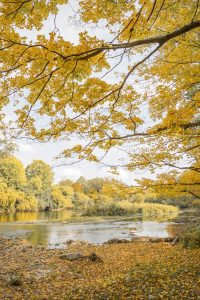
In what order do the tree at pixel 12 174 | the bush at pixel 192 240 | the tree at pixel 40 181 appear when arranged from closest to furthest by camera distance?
the bush at pixel 192 240, the tree at pixel 12 174, the tree at pixel 40 181

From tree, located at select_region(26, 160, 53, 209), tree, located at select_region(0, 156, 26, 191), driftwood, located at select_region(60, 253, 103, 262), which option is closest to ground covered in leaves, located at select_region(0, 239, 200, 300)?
driftwood, located at select_region(60, 253, 103, 262)

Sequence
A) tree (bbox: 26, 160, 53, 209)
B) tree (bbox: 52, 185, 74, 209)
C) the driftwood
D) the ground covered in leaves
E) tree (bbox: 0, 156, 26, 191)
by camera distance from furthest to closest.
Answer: tree (bbox: 52, 185, 74, 209) < tree (bbox: 26, 160, 53, 209) < tree (bbox: 0, 156, 26, 191) < the driftwood < the ground covered in leaves

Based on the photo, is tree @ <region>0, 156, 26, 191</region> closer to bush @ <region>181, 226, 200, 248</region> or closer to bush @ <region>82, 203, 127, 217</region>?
bush @ <region>82, 203, 127, 217</region>

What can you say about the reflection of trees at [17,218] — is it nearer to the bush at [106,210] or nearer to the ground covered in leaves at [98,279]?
the bush at [106,210]

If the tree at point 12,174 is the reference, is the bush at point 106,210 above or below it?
below

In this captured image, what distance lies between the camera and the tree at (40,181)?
50.4 metres

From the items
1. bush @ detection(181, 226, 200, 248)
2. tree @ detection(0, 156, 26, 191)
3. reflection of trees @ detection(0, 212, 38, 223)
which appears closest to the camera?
bush @ detection(181, 226, 200, 248)

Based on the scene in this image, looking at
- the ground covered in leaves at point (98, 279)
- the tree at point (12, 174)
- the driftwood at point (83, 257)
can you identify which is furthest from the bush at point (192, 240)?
the tree at point (12, 174)

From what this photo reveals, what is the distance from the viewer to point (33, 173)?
56.2m

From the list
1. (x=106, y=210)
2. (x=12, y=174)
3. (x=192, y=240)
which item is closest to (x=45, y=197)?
(x=12, y=174)

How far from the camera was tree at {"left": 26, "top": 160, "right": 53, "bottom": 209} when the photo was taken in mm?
50375

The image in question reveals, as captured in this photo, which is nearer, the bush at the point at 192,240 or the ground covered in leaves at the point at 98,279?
the ground covered in leaves at the point at 98,279

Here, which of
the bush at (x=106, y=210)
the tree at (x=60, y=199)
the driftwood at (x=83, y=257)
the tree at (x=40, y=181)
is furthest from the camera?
the tree at (x=60, y=199)

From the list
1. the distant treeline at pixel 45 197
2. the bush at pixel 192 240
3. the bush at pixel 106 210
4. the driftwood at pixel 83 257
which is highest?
the distant treeline at pixel 45 197
